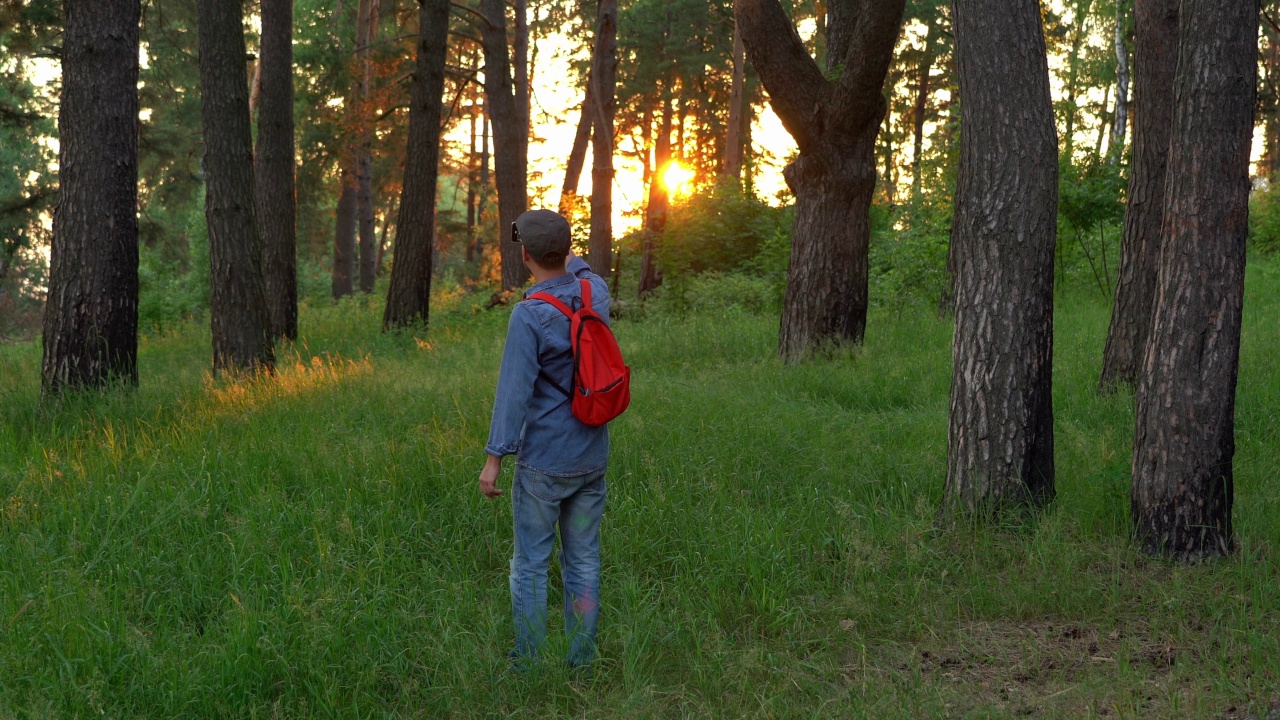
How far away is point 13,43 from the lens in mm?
14594

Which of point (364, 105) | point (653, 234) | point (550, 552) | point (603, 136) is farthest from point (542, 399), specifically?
point (364, 105)

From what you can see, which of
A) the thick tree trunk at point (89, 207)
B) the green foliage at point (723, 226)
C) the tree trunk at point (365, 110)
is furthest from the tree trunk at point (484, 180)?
the thick tree trunk at point (89, 207)

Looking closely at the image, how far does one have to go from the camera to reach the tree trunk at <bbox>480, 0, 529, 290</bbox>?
60.6 feet

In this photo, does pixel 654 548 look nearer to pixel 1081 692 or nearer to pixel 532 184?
pixel 1081 692

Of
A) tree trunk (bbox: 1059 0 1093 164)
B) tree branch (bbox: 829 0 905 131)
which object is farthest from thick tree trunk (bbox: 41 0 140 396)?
tree trunk (bbox: 1059 0 1093 164)

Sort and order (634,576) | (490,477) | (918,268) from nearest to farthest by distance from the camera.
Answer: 1. (490,477)
2. (634,576)
3. (918,268)

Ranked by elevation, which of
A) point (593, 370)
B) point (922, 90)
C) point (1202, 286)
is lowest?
point (593, 370)

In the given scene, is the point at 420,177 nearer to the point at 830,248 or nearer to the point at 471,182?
the point at 830,248

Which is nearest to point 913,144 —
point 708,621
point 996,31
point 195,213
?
point 195,213

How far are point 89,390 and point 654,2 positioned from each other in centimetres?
2610

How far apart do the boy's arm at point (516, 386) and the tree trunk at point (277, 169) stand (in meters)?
11.1

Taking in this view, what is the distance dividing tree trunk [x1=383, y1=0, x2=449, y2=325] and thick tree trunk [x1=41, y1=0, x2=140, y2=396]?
6.00m

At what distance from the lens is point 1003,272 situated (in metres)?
5.57

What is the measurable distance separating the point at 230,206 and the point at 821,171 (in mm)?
6524
